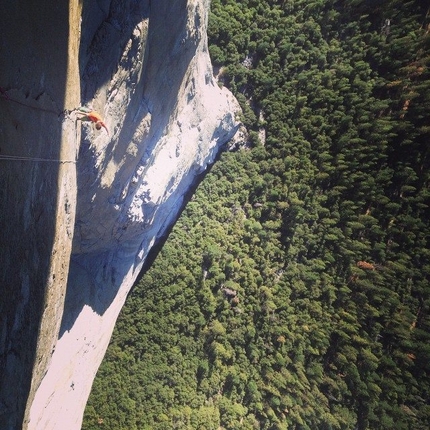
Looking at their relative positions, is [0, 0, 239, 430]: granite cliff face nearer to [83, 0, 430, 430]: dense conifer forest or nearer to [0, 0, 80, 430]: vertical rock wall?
[0, 0, 80, 430]: vertical rock wall

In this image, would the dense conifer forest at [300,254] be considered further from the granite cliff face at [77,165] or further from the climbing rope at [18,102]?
the climbing rope at [18,102]

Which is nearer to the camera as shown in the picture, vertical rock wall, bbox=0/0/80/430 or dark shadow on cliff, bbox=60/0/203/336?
vertical rock wall, bbox=0/0/80/430

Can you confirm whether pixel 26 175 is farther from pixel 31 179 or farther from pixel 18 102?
pixel 18 102

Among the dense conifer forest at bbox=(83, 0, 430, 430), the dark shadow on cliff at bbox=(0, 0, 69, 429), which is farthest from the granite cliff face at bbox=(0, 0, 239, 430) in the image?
the dense conifer forest at bbox=(83, 0, 430, 430)

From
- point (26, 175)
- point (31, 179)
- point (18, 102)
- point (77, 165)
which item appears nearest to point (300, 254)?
point (77, 165)

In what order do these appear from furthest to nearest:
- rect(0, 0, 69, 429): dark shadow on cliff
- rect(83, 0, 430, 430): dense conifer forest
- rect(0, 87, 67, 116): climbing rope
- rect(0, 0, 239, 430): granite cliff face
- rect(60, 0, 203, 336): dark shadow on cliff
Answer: rect(83, 0, 430, 430): dense conifer forest, rect(60, 0, 203, 336): dark shadow on cliff, rect(0, 0, 239, 430): granite cliff face, rect(0, 0, 69, 429): dark shadow on cliff, rect(0, 87, 67, 116): climbing rope

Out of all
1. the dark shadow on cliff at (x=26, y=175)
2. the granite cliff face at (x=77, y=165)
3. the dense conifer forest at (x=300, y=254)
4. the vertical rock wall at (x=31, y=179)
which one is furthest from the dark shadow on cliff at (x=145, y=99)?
the dense conifer forest at (x=300, y=254)

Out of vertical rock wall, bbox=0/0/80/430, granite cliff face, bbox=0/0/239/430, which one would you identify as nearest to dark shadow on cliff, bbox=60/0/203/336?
granite cliff face, bbox=0/0/239/430

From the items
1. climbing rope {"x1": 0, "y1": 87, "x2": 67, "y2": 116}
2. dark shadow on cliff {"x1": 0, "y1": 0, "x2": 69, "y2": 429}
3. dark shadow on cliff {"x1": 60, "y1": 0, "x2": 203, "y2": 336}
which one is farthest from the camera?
dark shadow on cliff {"x1": 60, "y1": 0, "x2": 203, "y2": 336}

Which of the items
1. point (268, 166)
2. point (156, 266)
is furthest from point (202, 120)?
point (156, 266)
